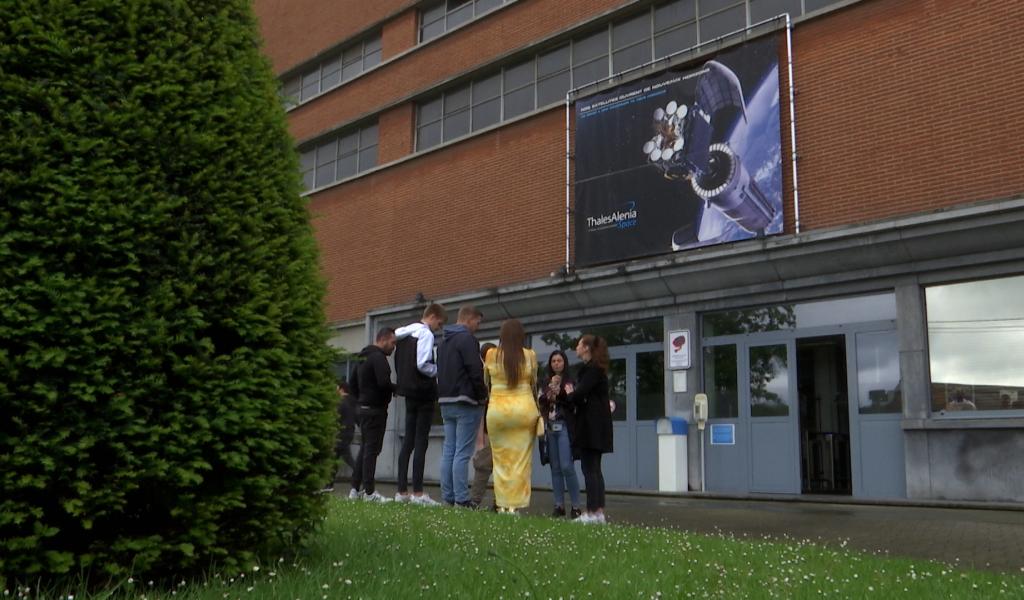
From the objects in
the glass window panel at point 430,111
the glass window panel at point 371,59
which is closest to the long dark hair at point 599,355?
the glass window panel at point 430,111

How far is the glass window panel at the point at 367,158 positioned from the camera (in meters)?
22.0

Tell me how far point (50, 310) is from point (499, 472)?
543 cm

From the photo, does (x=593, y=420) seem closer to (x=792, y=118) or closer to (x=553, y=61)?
(x=792, y=118)

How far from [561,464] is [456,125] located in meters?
12.5

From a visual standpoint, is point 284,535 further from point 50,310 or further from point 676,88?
point 676,88

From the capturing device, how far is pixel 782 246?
13258 millimetres

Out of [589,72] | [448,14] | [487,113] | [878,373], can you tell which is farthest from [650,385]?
[448,14]

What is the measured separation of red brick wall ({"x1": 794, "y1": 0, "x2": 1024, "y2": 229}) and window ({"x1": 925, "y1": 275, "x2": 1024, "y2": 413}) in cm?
120

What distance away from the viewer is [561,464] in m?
8.65

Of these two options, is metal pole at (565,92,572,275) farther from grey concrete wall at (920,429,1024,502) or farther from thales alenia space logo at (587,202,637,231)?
grey concrete wall at (920,429,1024,502)

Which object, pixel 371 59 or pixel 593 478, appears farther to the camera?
pixel 371 59

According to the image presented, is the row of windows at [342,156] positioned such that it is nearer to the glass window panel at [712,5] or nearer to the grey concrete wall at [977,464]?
the glass window panel at [712,5]

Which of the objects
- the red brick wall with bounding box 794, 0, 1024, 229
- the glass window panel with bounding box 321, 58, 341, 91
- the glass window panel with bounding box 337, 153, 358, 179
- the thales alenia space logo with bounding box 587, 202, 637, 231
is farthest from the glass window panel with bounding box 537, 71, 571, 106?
the glass window panel with bounding box 321, 58, 341, 91

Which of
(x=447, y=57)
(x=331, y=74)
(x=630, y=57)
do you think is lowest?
(x=630, y=57)
